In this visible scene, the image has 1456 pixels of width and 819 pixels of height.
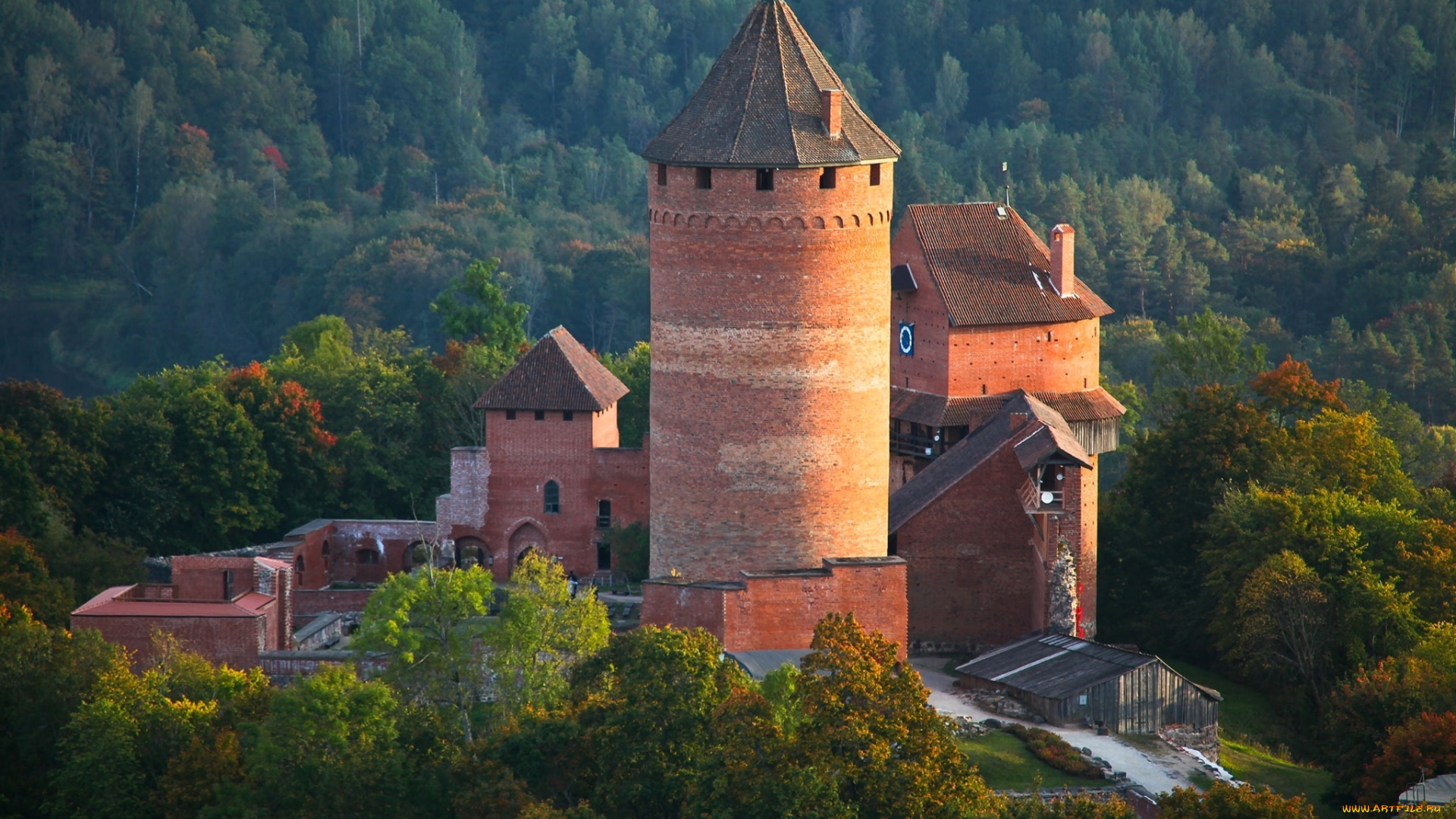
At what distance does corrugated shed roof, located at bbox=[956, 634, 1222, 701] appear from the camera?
4234 centimetres

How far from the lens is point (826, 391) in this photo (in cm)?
4088

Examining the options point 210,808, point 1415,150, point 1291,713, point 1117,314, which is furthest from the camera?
point 1415,150

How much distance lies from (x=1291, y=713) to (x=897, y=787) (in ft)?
53.0

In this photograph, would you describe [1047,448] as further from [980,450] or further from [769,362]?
[769,362]

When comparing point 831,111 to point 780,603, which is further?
point 780,603

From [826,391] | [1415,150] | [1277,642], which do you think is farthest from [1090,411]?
[1415,150]

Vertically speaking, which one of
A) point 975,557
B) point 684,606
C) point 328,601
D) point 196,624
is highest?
point 975,557

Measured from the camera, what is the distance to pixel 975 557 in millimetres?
46562

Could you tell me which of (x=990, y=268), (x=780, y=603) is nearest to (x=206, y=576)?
(x=780, y=603)

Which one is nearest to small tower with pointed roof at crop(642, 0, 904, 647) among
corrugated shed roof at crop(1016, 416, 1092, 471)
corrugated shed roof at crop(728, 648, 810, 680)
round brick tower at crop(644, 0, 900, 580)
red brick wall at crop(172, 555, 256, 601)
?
round brick tower at crop(644, 0, 900, 580)

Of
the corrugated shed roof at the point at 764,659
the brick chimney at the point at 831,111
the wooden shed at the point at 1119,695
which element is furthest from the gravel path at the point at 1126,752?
the brick chimney at the point at 831,111

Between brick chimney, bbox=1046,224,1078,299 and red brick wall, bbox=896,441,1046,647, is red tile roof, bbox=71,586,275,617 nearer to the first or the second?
red brick wall, bbox=896,441,1046,647

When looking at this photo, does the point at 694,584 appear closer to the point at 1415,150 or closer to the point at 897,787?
the point at 897,787

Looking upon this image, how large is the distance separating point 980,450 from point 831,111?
31.2 ft
